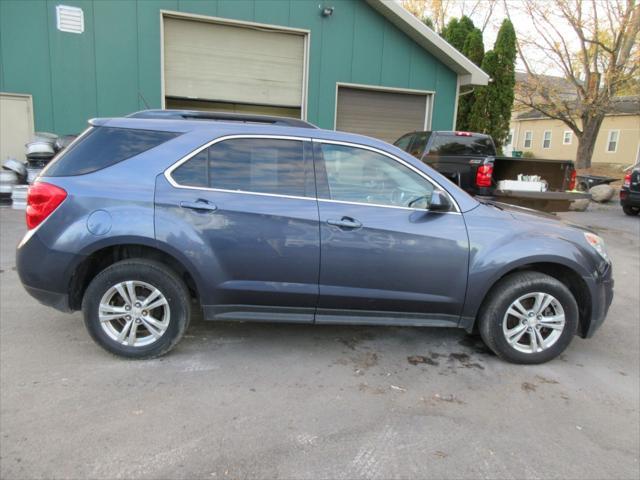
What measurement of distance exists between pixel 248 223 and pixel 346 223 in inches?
28.6

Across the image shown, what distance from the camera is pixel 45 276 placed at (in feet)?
11.3

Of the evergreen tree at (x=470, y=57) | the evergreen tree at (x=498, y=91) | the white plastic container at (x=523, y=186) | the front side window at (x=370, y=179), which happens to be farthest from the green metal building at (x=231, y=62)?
the front side window at (x=370, y=179)

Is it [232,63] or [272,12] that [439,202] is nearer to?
[232,63]

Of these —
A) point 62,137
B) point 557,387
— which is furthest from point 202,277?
point 62,137

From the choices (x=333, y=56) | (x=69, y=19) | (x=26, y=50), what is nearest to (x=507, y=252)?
(x=333, y=56)

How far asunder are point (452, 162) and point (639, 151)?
2973 cm

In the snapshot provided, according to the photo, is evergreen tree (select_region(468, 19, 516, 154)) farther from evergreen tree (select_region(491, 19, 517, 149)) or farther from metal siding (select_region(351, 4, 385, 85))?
metal siding (select_region(351, 4, 385, 85))

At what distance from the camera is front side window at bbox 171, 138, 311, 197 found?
350 centimetres

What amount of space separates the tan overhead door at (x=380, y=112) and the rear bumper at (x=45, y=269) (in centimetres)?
986

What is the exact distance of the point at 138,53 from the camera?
34.8 ft

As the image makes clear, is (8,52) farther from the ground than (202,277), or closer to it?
farther from the ground

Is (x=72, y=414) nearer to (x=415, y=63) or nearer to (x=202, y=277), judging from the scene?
(x=202, y=277)

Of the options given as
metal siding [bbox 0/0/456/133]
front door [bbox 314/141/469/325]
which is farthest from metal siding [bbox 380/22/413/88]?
front door [bbox 314/141/469/325]

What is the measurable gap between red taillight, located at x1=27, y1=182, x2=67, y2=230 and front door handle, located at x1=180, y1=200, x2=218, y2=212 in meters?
0.86
